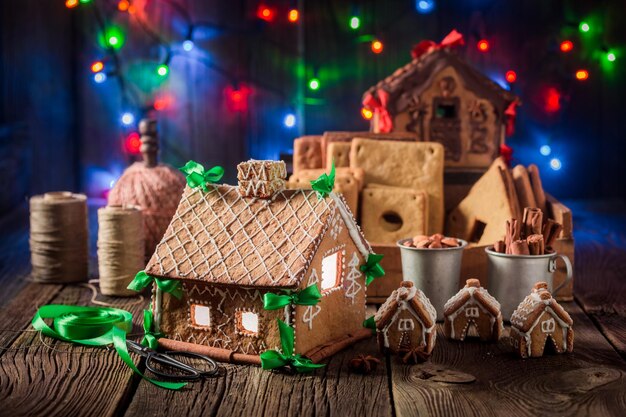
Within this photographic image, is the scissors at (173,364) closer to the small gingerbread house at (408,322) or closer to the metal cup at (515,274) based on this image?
the small gingerbread house at (408,322)

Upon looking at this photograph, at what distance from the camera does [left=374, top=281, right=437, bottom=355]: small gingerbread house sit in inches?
111

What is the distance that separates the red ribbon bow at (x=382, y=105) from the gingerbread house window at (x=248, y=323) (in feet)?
6.02

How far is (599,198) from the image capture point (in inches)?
243

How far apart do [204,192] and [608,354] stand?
1.42m

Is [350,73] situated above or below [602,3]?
below

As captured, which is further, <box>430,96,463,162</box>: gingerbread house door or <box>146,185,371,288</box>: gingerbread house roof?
<box>430,96,463,162</box>: gingerbread house door

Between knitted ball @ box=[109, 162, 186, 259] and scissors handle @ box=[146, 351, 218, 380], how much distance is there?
1422 millimetres

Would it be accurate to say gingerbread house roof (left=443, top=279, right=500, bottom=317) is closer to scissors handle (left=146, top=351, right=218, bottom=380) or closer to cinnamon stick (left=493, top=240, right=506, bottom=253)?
cinnamon stick (left=493, top=240, right=506, bottom=253)

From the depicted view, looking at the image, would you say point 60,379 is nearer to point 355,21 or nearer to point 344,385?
point 344,385

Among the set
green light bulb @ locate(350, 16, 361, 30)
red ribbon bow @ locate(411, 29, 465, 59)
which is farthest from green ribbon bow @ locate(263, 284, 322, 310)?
green light bulb @ locate(350, 16, 361, 30)

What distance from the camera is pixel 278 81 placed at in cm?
616

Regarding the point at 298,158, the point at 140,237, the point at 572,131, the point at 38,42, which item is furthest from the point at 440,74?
the point at 38,42

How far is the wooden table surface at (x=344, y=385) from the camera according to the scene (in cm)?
243

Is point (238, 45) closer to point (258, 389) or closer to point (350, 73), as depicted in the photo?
point (350, 73)
